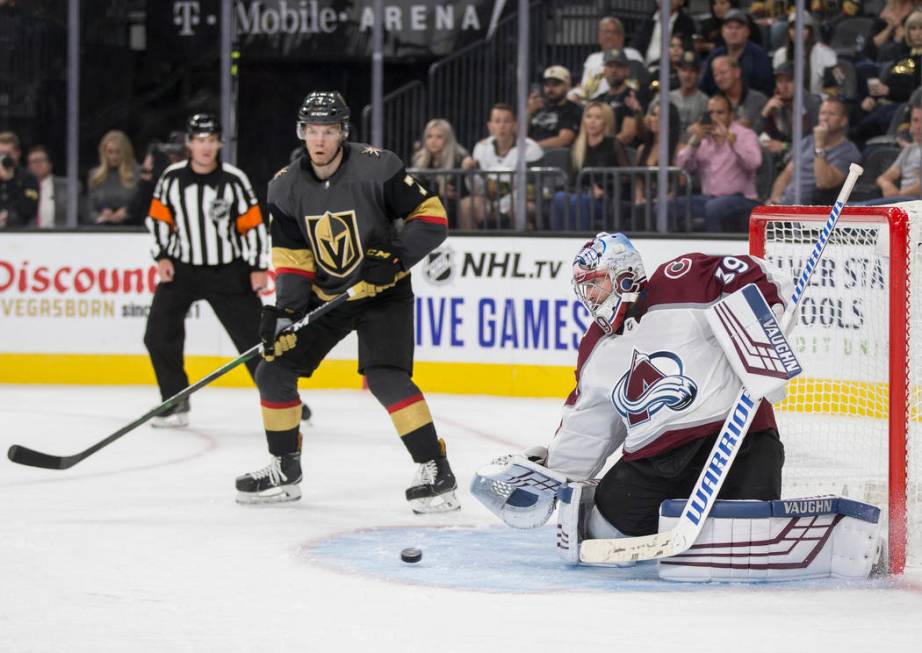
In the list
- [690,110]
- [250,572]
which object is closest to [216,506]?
[250,572]

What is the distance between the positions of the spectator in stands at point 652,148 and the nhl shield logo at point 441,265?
0.85 m

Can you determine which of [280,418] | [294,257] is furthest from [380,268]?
[280,418]

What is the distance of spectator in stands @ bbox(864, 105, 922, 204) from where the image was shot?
6840 mm

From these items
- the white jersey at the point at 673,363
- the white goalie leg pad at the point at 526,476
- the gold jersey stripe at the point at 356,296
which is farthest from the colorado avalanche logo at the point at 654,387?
the gold jersey stripe at the point at 356,296

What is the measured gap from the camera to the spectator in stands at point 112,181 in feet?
26.0

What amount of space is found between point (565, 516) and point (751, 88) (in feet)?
14.4

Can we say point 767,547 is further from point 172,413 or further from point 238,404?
point 238,404

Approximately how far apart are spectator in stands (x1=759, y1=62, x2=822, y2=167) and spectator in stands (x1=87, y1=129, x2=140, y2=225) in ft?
10.2

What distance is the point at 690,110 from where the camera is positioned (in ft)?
24.1

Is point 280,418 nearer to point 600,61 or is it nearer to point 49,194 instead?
point 600,61

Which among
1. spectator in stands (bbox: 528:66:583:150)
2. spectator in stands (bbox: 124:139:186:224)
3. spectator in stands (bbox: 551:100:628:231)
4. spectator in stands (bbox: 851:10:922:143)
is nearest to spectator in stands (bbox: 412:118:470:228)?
spectator in stands (bbox: 528:66:583:150)

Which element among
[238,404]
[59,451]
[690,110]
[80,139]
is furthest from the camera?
[80,139]

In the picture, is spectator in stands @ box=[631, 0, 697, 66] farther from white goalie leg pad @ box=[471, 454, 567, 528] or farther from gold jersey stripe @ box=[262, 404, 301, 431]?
white goalie leg pad @ box=[471, 454, 567, 528]

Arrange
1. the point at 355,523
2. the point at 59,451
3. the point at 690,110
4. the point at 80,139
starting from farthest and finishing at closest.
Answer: the point at 80,139, the point at 690,110, the point at 59,451, the point at 355,523
